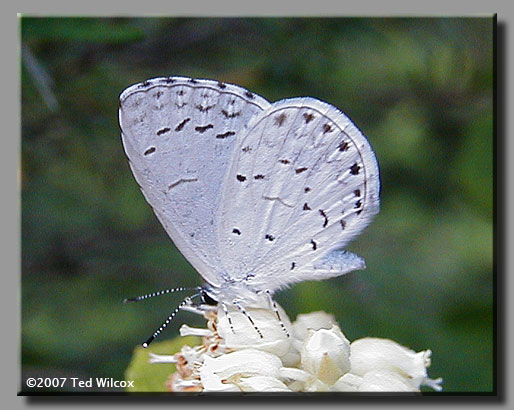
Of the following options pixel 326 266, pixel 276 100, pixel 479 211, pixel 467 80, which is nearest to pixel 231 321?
pixel 326 266

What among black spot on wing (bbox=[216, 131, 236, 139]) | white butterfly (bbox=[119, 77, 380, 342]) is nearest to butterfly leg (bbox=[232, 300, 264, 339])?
white butterfly (bbox=[119, 77, 380, 342])

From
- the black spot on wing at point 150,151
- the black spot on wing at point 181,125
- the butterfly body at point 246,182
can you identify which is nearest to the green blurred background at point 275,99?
the butterfly body at point 246,182

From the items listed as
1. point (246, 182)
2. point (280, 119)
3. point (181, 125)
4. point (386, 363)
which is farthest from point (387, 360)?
point (181, 125)

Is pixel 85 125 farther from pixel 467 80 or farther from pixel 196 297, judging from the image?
pixel 467 80

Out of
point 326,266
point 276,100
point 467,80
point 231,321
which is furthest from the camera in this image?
point 467,80

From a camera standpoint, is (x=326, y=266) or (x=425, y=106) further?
(x=425, y=106)

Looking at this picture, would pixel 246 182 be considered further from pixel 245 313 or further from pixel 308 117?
pixel 245 313
